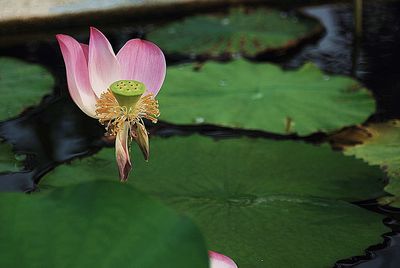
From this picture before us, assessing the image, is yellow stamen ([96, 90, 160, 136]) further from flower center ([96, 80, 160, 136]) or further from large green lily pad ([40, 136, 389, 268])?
large green lily pad ([40, 136, 389, 268])

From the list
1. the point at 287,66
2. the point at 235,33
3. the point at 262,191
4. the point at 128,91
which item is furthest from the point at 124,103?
the point at 235,33

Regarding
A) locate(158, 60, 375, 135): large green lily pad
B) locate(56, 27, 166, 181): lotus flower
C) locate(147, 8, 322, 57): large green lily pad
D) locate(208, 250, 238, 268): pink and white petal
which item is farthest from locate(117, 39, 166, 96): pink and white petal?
locate(147, 8, 322, 57): large green lily pad


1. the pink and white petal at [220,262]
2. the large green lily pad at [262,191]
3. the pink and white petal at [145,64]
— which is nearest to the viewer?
the pink and white petal at [220,262]

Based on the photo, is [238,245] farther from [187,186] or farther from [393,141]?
[393,141]

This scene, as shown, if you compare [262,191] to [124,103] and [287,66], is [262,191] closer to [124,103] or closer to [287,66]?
[124,103]

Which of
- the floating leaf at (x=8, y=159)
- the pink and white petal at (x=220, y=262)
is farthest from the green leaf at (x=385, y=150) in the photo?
the floating leaf at (x=8, y=159)

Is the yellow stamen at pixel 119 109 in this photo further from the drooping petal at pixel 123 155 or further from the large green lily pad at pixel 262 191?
the large green lily pad at pixel 262 191
